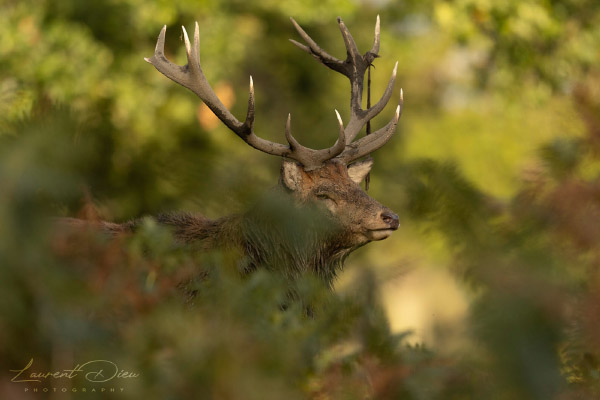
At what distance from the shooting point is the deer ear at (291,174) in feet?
21.0

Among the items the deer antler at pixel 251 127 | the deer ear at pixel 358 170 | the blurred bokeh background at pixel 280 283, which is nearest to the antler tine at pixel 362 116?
the deer antler at pixel 251 127

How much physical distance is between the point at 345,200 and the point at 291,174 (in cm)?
42

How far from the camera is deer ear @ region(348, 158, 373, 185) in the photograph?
22.8 feet

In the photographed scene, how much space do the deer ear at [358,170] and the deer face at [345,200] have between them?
0.19 m

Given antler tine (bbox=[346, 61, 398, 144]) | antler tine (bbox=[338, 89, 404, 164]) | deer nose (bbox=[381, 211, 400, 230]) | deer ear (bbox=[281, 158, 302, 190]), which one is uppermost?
antler tine (bbox=[346, 61, 398, 144])

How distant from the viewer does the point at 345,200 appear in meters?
6.43

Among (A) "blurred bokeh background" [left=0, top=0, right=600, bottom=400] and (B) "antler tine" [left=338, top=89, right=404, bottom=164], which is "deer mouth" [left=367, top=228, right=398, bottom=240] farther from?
(A) "blurred bokeh background" [left=0, top=0, right=600, bottom=400]

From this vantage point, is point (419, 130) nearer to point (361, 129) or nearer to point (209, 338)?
point (361, 129)

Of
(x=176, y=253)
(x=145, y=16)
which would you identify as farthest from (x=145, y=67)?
(x=176, y=253)

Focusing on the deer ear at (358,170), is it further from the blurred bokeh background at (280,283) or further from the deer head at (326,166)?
the blurred bokeh background at (280,283)

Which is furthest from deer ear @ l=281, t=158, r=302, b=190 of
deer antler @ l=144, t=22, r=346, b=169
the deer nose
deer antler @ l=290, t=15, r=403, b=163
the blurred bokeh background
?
the blurred bokeh background

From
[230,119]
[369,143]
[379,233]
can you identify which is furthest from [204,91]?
[379,233]

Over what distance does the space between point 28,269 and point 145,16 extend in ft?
43.3

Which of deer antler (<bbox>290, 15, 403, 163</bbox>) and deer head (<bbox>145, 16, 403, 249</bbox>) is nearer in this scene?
deer head (<bbox>145, 16, 403, 249</bbox>)
